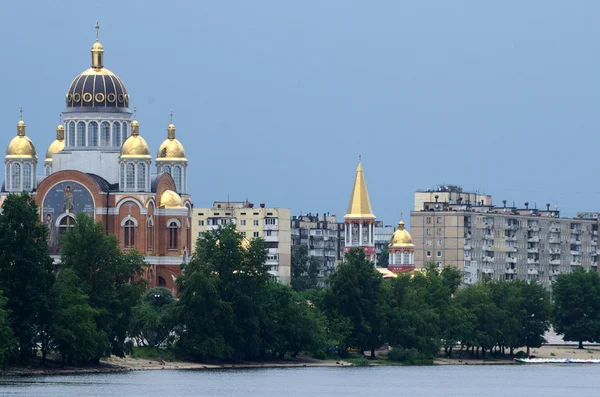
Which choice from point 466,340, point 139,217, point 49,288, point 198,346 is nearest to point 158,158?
point 139,217

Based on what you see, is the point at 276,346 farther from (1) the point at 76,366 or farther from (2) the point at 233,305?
(1) the point at 76,366

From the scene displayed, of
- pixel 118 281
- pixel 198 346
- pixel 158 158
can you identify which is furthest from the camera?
pixel 158 158

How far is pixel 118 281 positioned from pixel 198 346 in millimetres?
8197

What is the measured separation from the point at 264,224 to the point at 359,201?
1228 centimetres

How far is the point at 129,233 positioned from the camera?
135 m

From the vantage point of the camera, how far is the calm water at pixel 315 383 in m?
89.6

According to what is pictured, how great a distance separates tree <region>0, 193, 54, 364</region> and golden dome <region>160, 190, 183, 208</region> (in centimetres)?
4195

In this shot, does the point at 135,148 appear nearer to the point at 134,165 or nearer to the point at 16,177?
the point at 134,165

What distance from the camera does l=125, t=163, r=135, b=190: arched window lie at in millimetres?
135500

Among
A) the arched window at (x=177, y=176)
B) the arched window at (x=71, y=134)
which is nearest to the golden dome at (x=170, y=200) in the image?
the arched window at (x=71, y=134)

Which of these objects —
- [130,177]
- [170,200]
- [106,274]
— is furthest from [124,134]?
[106,274]

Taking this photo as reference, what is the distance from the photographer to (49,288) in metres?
95.5

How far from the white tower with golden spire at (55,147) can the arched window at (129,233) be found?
11.7 metres

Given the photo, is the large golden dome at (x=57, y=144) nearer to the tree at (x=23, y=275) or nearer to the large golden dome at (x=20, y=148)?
the large golden dome at (x=20, y=148)
